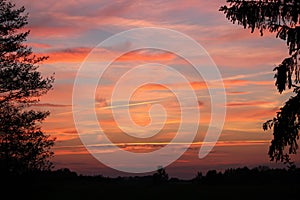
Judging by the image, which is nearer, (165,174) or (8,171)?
(8,171)

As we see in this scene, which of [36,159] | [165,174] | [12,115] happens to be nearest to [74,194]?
[36,159]

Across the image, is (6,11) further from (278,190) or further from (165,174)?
(165,174)

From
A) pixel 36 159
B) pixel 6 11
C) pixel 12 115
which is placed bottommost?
pixel 36 159

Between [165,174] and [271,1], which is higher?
[271,1]

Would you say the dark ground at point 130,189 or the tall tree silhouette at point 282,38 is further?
the dark ground at point 130,189

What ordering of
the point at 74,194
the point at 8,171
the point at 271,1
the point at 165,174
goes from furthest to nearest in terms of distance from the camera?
the point at 165,174 → the point at 74,194 → the point at 8,171 → the point at 271,1

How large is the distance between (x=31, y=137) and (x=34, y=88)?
Answer: 2597 mm

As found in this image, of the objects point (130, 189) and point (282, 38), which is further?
point (130, 189)

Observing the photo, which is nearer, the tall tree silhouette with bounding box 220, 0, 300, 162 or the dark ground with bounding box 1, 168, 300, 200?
the tall tree silhouette with bounding box 220, 0, 300, 162

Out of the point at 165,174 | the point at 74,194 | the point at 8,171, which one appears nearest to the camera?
the point at 8,171

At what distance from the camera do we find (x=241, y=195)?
3014 centimetres

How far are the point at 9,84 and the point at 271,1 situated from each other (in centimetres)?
1564

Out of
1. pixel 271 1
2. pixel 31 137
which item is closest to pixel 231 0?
pixel 271 1

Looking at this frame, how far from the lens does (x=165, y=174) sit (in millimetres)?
45469
